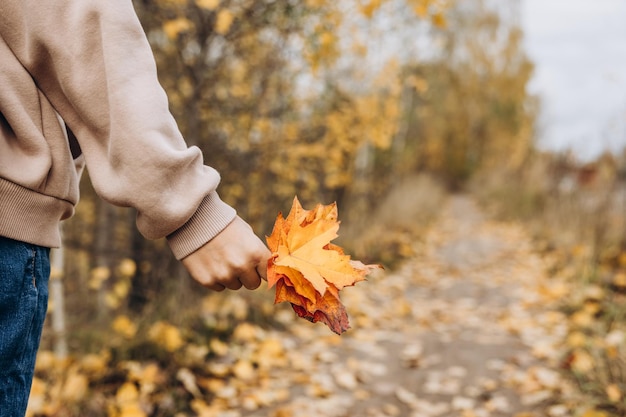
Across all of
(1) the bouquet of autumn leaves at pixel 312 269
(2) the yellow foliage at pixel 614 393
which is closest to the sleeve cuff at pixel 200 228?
(1) the bouquet of autumn leaves at pixel 312 269

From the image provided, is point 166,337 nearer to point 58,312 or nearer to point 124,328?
point 124,328

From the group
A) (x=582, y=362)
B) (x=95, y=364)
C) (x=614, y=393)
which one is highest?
(x=614, y=393)

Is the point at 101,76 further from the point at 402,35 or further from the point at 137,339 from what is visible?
the point at 402,35

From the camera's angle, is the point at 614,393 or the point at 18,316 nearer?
the point at 18,316

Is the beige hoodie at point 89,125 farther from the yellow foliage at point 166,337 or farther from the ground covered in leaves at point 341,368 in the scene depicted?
the yellow foliage at point 166,337

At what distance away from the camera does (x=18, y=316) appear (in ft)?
2.90

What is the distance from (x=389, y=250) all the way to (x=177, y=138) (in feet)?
20.5

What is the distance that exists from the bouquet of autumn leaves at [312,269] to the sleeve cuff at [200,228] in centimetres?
11

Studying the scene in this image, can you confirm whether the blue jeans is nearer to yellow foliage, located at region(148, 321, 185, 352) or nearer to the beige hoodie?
the beige hoodie

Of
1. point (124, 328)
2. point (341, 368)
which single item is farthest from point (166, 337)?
point (341, 368)

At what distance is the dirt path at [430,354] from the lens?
2.82m

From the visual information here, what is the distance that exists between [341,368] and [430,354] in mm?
689

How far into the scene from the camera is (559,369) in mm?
3184

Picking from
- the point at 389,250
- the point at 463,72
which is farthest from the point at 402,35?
the point at 463,72
